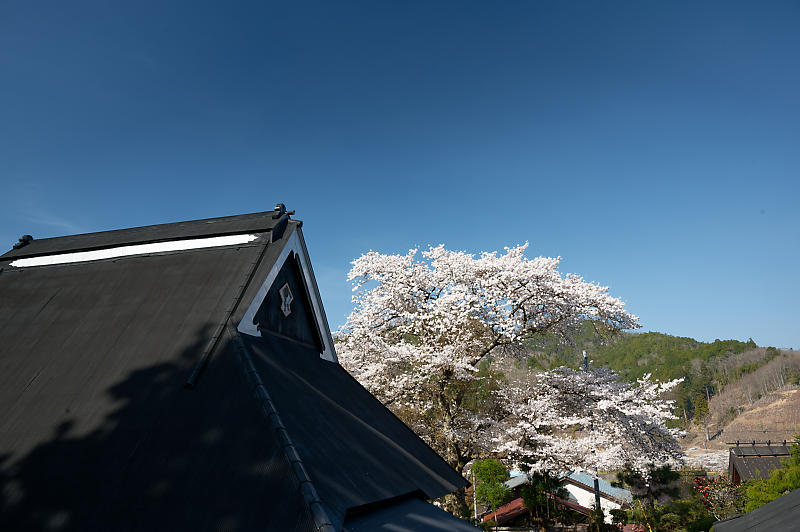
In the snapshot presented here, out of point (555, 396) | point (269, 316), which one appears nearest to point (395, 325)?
point (555, 396)

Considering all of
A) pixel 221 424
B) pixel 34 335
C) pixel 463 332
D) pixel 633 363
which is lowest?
pixel 221 424

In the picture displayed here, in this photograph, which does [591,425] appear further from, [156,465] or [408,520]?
[156,465]

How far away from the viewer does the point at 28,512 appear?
11.1 ft

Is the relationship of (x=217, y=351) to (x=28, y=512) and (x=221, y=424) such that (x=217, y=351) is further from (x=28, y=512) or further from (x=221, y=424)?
(x=28, y=512)

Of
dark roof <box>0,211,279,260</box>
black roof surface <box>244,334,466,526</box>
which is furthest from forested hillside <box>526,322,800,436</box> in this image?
dark roof <box>0,211,279,260</box>

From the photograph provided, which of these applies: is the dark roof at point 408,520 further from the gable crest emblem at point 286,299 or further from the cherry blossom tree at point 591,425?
the cherry blossom tree at point 591,425

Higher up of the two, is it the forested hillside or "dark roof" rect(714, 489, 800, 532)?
the forested hillside

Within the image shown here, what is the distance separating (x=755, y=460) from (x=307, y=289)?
33.2 meters

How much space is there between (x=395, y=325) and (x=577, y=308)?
6203 millimetres

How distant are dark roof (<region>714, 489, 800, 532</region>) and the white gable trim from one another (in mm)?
5974

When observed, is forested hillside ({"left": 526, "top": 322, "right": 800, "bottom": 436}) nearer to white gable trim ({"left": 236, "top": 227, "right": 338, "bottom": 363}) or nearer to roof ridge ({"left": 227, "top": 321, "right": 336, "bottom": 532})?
white gable trim ({"left": 236, "top": 227, "right": 338, "bottom": 363})

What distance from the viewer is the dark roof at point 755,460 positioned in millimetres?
26625

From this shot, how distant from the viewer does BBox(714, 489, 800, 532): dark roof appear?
4.57 metres

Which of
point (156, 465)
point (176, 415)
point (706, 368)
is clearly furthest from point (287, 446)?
point (706, 368)
